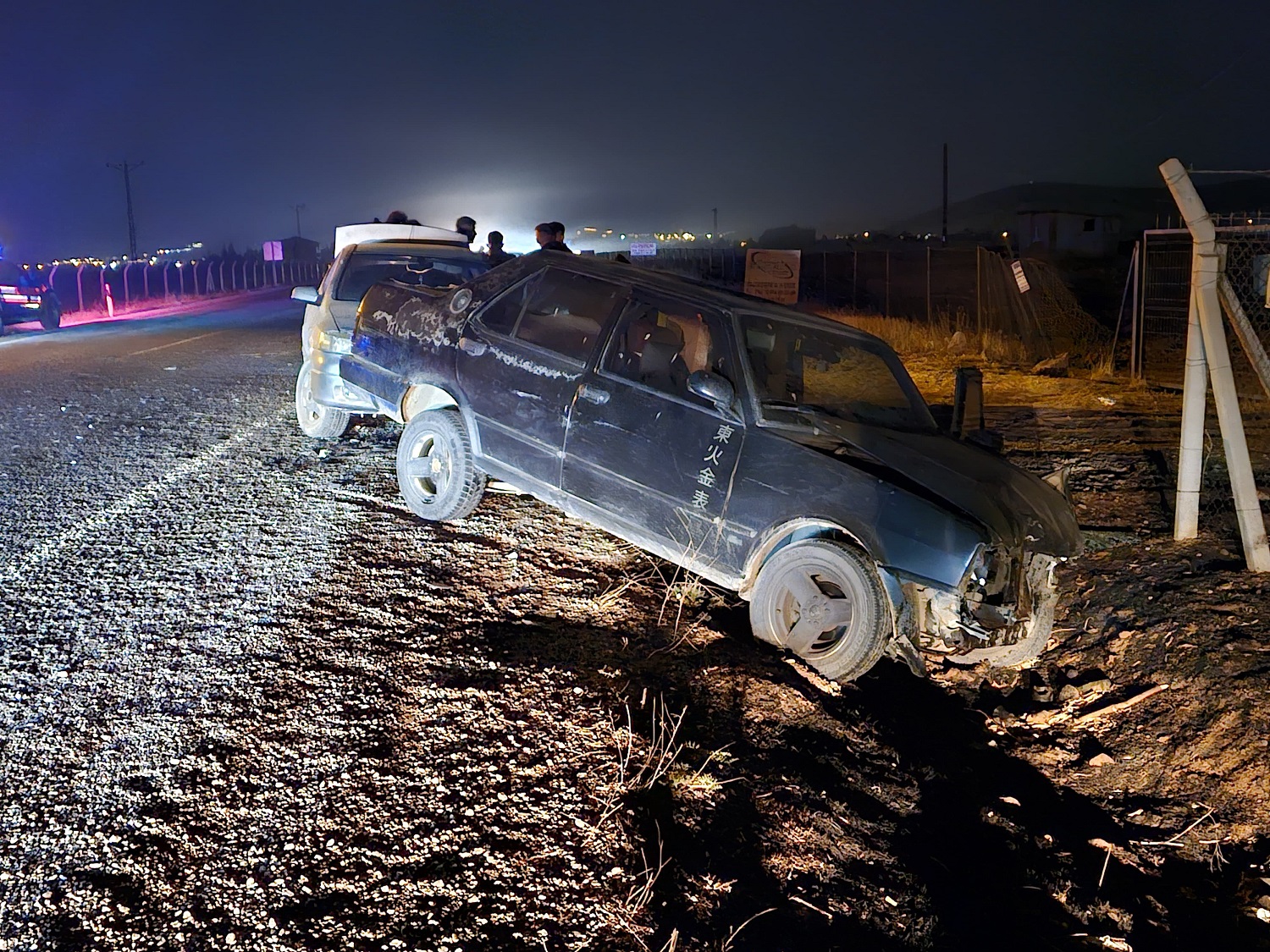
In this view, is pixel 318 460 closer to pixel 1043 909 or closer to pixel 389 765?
pixel 389 765

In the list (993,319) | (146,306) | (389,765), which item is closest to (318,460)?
(389,765)

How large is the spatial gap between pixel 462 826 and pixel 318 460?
18.2 ft

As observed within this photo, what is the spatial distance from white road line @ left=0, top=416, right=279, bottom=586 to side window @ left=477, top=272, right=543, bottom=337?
2680mm

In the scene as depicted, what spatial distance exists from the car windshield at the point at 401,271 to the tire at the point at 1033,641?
17.4ft

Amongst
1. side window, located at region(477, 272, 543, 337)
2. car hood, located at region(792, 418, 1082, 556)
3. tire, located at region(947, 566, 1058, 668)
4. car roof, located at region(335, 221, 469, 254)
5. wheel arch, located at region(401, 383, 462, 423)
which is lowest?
tire, located at region(947, 566, 1058, 668)

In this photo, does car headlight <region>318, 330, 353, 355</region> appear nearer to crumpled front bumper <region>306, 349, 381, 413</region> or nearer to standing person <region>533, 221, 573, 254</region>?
crumpled front bumper <region>306, 349, 381, 413</region>

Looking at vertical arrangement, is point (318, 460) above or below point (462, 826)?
above

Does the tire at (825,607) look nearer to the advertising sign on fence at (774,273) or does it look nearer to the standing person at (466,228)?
the standing person at (466,228)

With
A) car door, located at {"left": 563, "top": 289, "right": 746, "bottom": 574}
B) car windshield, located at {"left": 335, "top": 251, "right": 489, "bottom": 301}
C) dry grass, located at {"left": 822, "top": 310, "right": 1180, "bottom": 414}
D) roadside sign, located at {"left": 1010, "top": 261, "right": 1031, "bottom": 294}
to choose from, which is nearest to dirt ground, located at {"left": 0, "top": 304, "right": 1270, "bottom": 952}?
car door, located at {"left": 563, "top": 289, "right": 746, "bottom": 574}

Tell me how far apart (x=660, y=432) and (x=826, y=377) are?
1.07 metres

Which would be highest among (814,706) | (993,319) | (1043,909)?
(993,319)

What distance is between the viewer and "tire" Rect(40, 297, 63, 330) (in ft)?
74.5

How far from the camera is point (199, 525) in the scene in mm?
6199

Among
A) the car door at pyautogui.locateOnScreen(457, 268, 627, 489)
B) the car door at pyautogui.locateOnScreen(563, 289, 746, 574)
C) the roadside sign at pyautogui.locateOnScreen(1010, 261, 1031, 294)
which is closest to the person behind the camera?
the car door at pyautogui.locateOnScreen(563, 289, 746, 574)
